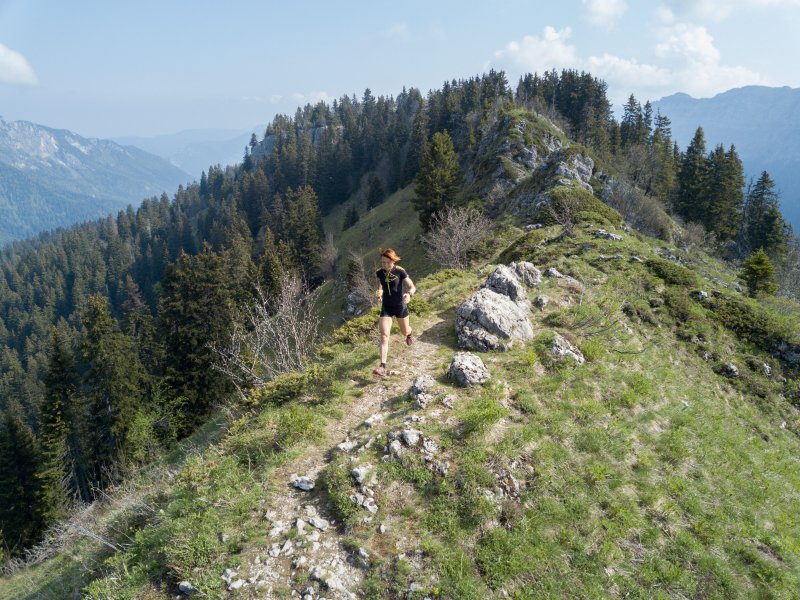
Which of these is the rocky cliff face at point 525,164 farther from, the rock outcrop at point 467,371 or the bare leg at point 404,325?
the rock outcrop at point 467,371

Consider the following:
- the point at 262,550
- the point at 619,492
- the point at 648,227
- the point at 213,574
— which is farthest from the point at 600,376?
the point at 648,227

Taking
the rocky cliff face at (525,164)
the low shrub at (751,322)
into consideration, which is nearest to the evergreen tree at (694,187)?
the rocky cliff face at (525,164)

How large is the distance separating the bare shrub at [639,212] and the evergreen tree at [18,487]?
50.7m

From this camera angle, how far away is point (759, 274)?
2503 cm

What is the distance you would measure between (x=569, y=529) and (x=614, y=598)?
1.03 metres

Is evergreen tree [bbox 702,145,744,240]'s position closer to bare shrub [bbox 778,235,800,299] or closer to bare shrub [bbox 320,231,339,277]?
bare shrub [bbox 778,235,800,299]

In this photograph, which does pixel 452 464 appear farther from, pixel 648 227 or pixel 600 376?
pixel 648 227

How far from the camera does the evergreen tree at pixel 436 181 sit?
144 ft

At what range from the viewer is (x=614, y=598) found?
6238 millimetres

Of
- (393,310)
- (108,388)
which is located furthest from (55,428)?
(393,310)

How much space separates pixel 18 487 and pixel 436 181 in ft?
136

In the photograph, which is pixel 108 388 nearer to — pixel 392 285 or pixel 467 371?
pixel 392 285

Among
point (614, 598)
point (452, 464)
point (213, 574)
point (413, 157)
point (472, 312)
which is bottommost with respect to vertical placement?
point (614, 598)

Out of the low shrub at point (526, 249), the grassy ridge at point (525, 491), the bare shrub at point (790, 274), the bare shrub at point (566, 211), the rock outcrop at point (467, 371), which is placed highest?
the bare shrub at point (566, 211)
